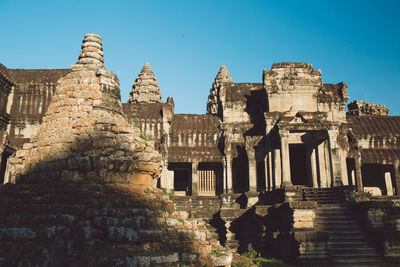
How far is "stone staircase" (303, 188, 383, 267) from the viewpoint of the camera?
39.1 ft

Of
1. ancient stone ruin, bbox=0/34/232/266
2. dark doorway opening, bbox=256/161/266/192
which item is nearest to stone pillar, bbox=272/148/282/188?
dark doorway opening, bbox=256/161/266/192

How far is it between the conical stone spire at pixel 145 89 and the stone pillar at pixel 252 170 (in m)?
23.7

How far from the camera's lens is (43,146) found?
27.6 feet

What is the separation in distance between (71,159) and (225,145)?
50.5 feet

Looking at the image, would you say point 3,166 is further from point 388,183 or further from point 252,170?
point 388,183

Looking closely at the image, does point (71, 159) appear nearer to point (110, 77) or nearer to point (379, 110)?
point (110, 77)

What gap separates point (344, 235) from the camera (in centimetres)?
1313

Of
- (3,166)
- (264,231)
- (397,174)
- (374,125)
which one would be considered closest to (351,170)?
(397,174)

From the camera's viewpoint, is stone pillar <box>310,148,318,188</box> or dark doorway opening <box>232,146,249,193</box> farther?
dark doorway opening <box>232,146,249,193</box>

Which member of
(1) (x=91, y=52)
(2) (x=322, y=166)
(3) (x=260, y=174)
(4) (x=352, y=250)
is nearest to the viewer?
(1) (x=91, y=52)

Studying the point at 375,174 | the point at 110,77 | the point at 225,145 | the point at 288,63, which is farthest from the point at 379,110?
the point at 110,77

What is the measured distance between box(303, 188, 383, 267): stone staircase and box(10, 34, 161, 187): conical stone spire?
7.49m

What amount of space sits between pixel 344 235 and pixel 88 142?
10.0 meters

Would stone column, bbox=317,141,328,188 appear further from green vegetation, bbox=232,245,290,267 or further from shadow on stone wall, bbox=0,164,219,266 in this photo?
shadow on stone wall, bbox=0,164,219,266
